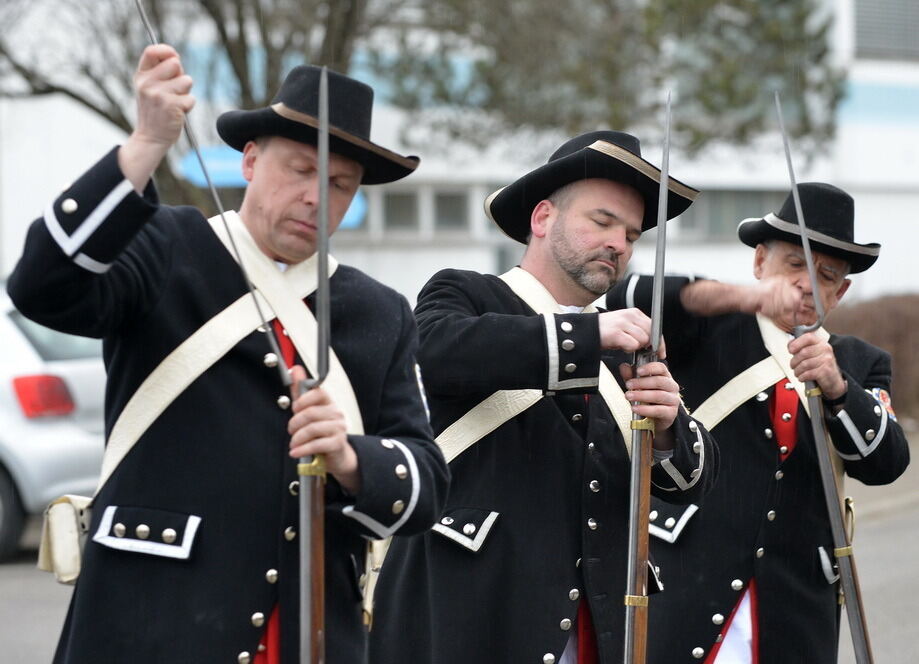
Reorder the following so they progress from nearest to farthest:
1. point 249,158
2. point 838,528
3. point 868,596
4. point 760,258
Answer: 1. point 249,158
2. point 838,528
3. point 760,258
4. point 868,596

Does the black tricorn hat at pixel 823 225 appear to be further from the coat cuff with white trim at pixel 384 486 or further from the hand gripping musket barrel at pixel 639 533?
the coat cuff with white trim at pixel 384 486

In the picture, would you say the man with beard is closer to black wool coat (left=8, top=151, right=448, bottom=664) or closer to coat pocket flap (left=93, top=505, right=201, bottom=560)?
black wool coat (left=8, top=151, right=448, bottom=664)

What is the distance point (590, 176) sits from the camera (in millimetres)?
3539

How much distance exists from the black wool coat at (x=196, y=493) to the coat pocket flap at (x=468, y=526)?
589 mm

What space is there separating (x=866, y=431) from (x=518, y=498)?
3.58ft

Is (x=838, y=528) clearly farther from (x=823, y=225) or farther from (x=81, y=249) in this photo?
(x=81, y=249)

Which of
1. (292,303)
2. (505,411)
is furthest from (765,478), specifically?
(292,303)

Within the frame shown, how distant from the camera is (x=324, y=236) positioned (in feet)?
Answer: 8.09

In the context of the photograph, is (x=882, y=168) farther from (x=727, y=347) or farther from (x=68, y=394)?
(x=727, y=347)

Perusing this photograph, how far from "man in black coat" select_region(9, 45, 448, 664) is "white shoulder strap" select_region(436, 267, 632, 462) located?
55 centimetres

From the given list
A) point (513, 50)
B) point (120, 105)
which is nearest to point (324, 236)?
point (120, 105)

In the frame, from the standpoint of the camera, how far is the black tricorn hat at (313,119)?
2.73 metres

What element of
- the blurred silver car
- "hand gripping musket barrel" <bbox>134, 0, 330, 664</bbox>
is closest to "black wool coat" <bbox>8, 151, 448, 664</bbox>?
"hand gripping musket barrel" <bbox>134, 0, 330, 664</bbox>

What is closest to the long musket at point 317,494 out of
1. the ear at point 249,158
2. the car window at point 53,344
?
the ear at point 249,158
